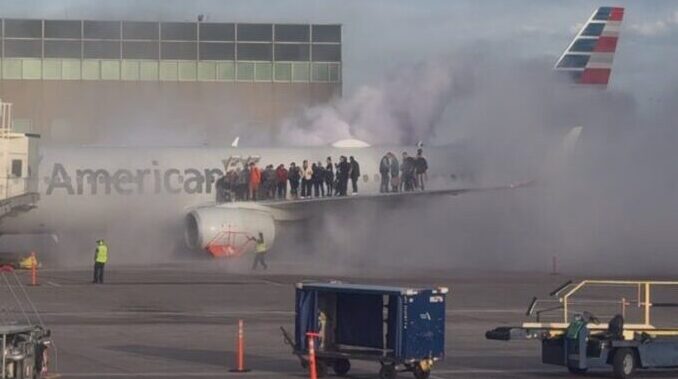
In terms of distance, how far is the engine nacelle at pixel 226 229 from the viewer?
1673 inches

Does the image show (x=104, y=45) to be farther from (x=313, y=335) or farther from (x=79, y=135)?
(x=313, y=335)

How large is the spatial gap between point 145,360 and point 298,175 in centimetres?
2531

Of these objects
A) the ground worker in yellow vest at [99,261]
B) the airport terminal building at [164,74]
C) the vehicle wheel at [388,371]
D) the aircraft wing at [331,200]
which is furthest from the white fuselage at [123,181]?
the vehicle wheel at [388,371]

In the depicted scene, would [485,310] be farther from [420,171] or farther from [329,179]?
[420,171]

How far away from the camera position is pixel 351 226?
45.4 meters

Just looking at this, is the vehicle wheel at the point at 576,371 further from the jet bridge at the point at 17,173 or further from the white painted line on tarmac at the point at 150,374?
the jet bridge at the point at 17,173

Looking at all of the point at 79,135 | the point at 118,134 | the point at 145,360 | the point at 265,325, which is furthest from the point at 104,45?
the point at 145,360

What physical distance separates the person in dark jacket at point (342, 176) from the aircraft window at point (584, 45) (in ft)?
54.5

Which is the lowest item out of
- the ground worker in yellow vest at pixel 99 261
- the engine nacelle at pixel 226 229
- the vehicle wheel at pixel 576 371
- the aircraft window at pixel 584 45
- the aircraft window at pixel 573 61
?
the vehicle wheel at pixel 576 371

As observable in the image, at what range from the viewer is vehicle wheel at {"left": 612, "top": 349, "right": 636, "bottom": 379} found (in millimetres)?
18703

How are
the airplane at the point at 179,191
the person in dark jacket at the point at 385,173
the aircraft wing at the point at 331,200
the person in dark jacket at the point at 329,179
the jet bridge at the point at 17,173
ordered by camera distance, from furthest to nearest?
the person in dark jacket at the point at 385,173 → the person in dark jacket at the point at 329,179 → the aircraft wing at the point at 331,200 → the airplane at the point at 179,191 → the jet bridge at the point at 17,173

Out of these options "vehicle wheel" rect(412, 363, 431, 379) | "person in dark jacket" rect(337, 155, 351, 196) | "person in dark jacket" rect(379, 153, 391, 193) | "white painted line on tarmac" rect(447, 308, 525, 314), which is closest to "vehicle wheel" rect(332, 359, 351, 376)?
"vehicle wheel" rect(412, 363, 431, 379)

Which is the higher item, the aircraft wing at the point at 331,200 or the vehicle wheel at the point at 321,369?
the aircraft wing at the point at 331,200

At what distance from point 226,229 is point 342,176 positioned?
184 inches
